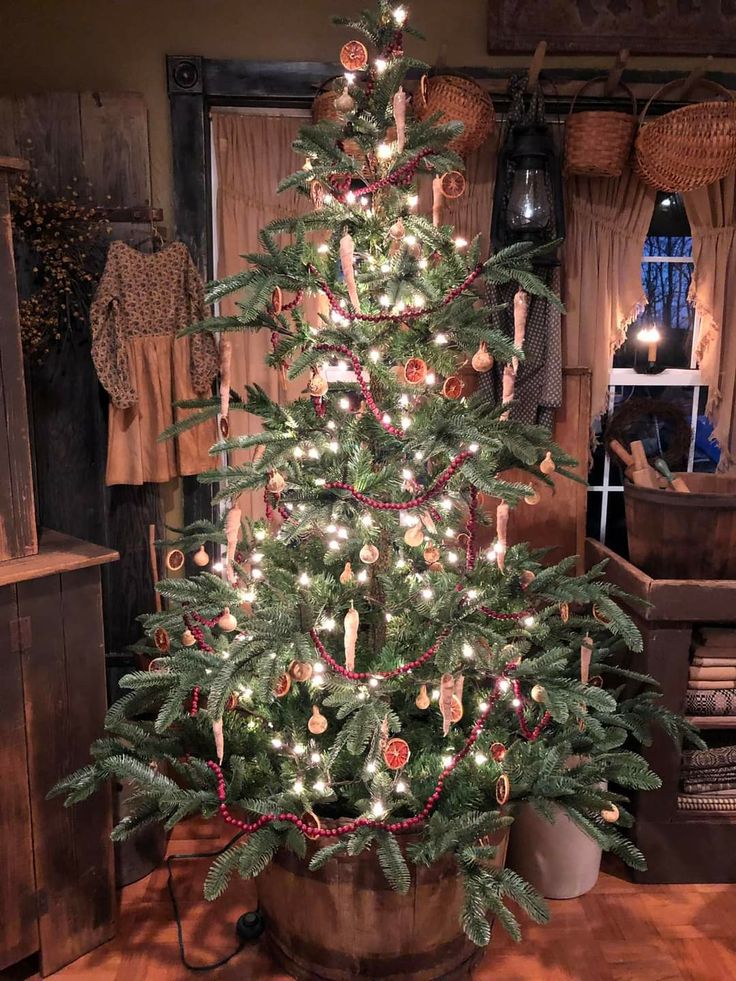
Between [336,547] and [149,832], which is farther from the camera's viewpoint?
[149,832]

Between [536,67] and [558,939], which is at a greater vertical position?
[536,67]

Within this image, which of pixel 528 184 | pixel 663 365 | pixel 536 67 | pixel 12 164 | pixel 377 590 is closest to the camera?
pixel 12 164

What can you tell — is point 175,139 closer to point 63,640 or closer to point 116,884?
point 63,640

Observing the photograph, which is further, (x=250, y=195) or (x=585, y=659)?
(x=250, y=195)

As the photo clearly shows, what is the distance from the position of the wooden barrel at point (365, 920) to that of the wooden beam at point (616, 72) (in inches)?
91.4

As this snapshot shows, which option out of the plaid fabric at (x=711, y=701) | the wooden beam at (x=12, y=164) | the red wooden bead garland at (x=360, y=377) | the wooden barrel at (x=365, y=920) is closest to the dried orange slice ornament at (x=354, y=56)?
the red wooden bead garland at (x=360, y=377)

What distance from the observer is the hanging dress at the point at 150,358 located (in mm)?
2648

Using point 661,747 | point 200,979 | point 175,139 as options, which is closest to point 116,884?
point 200,979

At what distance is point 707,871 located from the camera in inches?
91.2

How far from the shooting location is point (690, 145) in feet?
8.04

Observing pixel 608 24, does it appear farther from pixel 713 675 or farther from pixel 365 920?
pixel 365 920

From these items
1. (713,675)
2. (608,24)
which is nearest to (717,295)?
(608,24)

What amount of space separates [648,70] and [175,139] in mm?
1655

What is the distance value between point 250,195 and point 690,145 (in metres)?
1.46
